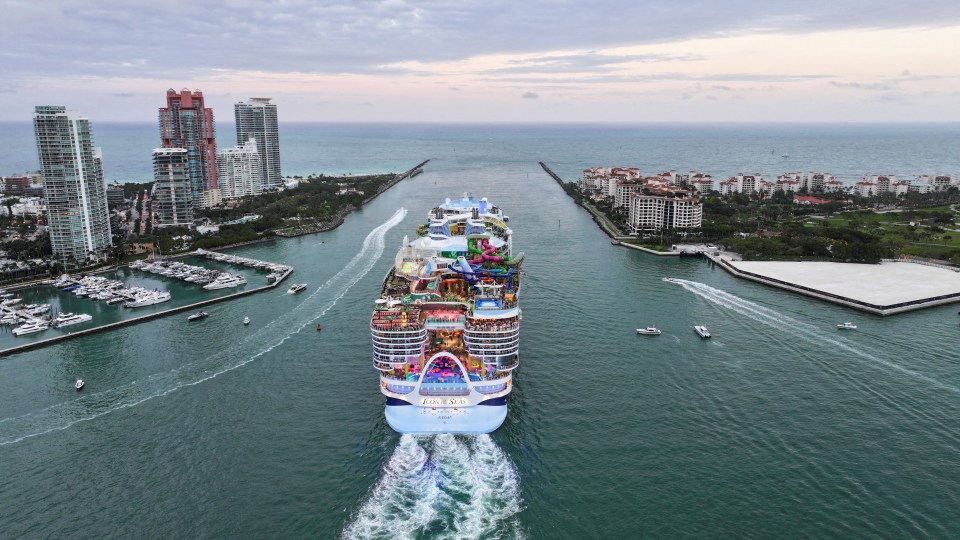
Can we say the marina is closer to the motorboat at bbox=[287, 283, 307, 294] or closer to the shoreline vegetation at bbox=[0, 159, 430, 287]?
the motorboat at bbox=[287, 283, 307, 294]

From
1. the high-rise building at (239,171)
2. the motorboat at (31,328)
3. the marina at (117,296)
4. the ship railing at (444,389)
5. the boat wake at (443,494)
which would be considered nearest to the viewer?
the boat wake at (443,494)

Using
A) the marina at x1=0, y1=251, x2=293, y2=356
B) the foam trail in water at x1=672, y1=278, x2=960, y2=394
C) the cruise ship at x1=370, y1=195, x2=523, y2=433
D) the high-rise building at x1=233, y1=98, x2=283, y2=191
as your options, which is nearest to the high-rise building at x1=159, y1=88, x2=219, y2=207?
the high-rise building at x1=233, y1=98, x2=283, y2=191

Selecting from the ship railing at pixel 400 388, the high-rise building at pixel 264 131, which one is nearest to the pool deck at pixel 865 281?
the ship railing at pixel 400 388

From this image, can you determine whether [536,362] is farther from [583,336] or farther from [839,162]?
[839,162]

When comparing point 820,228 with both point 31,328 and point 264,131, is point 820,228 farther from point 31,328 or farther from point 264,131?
point 264,131

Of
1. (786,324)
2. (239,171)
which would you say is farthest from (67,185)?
(786,324)

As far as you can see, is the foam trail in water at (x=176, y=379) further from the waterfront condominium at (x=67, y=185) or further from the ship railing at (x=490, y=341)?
the waterfront condominium at (x=67, y=185)

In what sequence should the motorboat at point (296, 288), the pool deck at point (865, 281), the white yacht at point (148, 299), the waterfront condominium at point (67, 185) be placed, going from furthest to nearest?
the waterfront condominium at point (67, 185) → the motorboat at point (296, 288) → the white yacht at point (148, 299) → the pool deck at point (865, 281)
